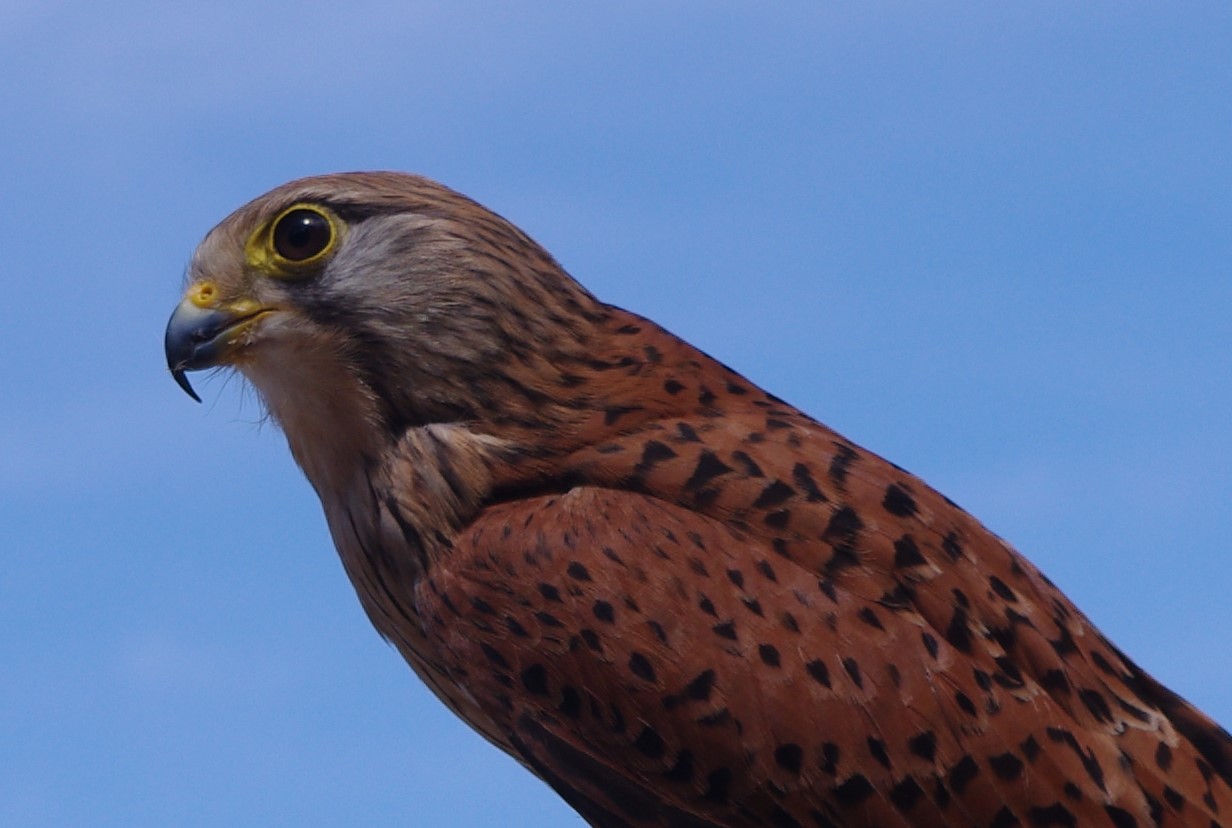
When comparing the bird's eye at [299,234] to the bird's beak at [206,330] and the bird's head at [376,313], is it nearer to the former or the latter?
the bird's head at [376,313]

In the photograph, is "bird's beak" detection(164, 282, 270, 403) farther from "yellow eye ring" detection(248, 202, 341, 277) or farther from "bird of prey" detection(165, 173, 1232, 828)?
"yellow eye ring" detection(248, 202, 341, 277)

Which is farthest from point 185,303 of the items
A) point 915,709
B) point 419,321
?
point 915,709

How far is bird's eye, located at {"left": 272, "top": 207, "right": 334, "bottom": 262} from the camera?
6.15 meters

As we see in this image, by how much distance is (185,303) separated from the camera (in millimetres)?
6199

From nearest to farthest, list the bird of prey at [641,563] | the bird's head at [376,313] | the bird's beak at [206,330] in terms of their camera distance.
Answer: the bird of prey at [641,563]
the bird's head at [376,313]
the bird's beak at [206,330]

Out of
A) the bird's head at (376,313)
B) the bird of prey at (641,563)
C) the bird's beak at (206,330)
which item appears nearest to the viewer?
the bird of prey at (641,563)

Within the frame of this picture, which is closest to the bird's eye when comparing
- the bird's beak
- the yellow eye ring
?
the yellow eye ring

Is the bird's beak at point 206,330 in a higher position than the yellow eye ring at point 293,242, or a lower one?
lower

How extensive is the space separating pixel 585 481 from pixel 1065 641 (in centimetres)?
137

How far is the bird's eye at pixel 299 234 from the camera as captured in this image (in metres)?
6.15

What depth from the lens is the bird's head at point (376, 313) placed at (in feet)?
19.8

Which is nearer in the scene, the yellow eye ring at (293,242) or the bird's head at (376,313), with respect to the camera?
the bird's head at (376,313)

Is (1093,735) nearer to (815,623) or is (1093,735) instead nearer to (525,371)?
(815,623)

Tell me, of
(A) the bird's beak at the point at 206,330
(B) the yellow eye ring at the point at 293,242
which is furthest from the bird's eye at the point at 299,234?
(A) the bird's beak at the point at 206,330
